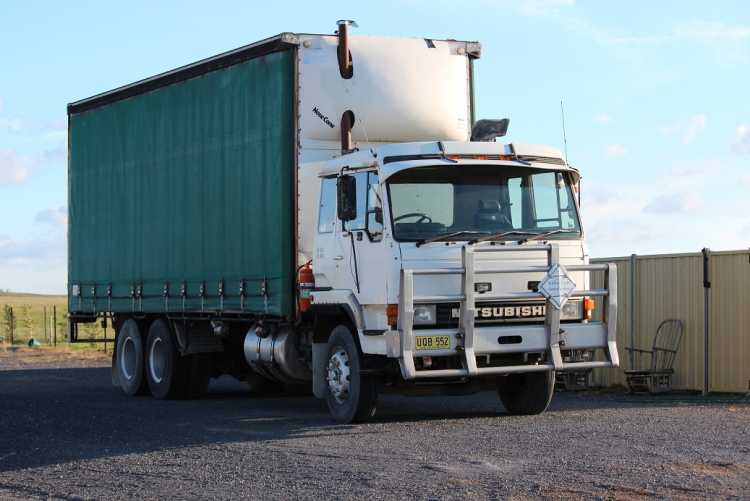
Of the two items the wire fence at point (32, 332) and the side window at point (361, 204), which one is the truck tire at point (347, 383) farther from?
the wire fence at point (32, 332)

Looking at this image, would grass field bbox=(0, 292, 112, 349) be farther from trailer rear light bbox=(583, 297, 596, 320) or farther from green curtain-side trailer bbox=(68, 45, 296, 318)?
trailer rear light bbox=(583, 297, 596, 320)

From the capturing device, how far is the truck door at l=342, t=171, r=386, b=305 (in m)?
14.0

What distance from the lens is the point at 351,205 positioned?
14.4 metres

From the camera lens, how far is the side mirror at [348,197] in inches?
567

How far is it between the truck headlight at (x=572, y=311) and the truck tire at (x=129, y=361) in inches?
343

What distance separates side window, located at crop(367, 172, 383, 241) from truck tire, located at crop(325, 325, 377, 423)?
1.34m

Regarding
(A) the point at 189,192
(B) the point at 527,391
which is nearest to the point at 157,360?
(A) the point at 189,192

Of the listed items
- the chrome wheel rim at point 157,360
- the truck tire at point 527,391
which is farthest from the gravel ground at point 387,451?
the chrome wheel rim at point 157,360

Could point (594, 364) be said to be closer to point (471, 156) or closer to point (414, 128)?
point (471, 156)

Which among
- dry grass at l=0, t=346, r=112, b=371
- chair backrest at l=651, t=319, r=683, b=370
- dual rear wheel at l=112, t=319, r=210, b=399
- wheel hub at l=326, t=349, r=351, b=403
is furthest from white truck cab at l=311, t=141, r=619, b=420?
dry grass at l=0, t=346, r=112, b=371

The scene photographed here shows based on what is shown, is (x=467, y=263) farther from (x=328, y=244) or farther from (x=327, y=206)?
(x=327, y=206)

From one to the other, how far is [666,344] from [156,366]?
318 inches

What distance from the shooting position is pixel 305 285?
15.8m

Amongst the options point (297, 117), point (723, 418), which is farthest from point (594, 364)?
point (297, 117)
